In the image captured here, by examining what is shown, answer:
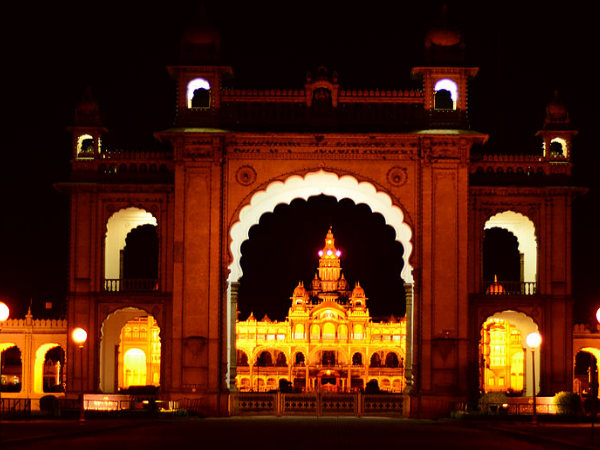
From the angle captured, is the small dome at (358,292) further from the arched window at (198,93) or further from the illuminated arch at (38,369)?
the arched window at (198,93)

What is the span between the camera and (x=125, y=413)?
33.2m

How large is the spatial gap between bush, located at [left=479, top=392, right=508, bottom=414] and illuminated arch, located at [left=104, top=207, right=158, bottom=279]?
11.5m

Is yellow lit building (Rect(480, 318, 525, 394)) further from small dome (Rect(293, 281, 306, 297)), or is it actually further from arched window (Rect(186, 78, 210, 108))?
arched window (Rect(186, 78, 210, 108))

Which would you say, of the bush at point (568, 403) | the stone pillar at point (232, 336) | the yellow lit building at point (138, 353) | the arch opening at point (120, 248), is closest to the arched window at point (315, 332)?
the yellow lit building at point (138, 353)

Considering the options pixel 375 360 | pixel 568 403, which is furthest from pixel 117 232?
pixel 375 360

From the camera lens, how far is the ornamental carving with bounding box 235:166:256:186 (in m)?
37.6

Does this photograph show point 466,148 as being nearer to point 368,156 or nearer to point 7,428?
point 368,156

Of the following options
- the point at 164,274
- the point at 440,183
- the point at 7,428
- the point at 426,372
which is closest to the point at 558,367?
the point at 426,372

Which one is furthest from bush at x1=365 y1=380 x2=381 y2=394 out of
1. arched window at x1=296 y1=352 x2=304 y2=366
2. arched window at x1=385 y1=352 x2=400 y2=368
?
arched window at x1=296 y1=352 x2=304 y2=366

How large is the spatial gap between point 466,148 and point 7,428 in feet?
54.5

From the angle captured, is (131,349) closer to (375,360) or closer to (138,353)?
(138,353)

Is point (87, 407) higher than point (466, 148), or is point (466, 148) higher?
point (466, 148)

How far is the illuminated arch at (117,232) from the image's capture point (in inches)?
1560

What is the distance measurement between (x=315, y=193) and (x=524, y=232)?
7.18 metres
